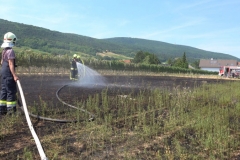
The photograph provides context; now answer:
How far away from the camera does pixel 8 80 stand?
564cm

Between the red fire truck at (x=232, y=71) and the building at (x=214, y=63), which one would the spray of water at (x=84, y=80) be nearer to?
the red fire truck at (x=232, y=71)

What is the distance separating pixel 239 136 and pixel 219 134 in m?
0.87

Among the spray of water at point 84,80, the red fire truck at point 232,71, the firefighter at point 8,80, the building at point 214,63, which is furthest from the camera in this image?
the building at point 214,63

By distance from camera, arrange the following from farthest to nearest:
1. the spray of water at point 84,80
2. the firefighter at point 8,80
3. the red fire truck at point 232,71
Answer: the red fire truck at point 232,71 → the spray of water at point 84,80 → the firefighter at point 8,80

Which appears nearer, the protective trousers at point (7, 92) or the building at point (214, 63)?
the protective trousers at point (7, 92)

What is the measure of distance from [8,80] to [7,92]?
0.89ft

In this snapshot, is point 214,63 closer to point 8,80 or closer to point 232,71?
point 232,71

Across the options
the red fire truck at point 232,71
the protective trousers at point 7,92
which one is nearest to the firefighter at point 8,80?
the protective trousers at point 7,92

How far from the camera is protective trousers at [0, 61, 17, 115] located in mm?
5566

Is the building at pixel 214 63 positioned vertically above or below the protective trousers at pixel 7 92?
above

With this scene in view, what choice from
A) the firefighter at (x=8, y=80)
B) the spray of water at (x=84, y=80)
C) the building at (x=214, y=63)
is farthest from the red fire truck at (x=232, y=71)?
the building at (x=214, y=63)

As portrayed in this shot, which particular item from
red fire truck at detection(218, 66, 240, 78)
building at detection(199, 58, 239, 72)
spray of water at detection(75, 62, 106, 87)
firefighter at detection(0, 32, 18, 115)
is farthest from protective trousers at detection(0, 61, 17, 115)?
building at detection(199, 58, 239, 72)

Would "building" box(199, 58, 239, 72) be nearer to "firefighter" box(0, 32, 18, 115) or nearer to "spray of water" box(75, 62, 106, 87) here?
"spray of water" box(75, 62, 106, 87)

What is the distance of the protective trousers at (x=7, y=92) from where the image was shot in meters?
5.57
